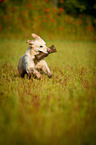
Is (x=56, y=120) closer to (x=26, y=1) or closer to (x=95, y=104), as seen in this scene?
(x=95, y=104)

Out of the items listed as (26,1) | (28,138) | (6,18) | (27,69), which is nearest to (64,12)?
(26,1)

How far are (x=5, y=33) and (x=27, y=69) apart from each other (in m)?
7.77

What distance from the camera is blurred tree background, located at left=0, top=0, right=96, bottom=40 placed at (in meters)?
9.16

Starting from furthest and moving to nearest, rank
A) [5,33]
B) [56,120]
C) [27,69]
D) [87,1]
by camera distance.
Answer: [5,33] → [87,1] → [27,69] → [56,120]

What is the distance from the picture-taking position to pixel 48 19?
9.65m

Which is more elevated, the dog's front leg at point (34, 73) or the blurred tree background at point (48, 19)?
the blurred tree background at point (48, 19)

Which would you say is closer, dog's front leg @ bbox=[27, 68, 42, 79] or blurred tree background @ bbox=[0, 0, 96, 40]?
dog's front leg @ bbox=[27, 68, 42, 79]

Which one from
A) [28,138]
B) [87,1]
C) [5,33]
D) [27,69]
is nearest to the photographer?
[28,138]

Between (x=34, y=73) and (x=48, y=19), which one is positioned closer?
(x=34, y=73)

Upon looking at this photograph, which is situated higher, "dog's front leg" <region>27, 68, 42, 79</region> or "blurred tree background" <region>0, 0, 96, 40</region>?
"blurred tree background" <region>0, 0, 96, 40</region>

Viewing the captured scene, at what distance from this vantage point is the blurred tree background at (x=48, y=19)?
916cm

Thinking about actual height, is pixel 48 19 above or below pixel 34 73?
above

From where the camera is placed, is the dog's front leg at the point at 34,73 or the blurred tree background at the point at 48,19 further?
the blurred tree background at the point at 48,19

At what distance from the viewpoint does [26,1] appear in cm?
1005
